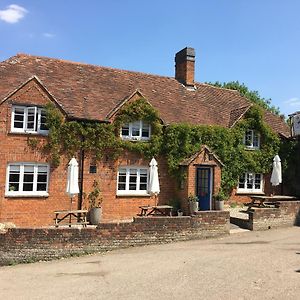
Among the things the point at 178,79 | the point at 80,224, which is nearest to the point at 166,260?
the point at 80,224

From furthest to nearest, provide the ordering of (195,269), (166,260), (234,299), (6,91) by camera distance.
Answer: (6,91) < (166,260) < (195,269) < (234,299)

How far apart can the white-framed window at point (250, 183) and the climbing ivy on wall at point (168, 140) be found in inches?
18.6

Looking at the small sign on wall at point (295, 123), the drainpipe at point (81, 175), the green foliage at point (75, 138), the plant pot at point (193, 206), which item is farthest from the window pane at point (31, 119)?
the small sign on wall at point (295, 123)

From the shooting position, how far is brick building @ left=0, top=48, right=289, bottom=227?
57.5 feet

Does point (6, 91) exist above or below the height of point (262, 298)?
above

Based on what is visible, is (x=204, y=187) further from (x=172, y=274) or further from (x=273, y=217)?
(x=172, y=274)

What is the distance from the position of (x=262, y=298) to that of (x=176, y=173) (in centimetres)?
1231

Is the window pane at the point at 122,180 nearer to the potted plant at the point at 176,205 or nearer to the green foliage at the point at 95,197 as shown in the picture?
the green foliage at the point at 95,197

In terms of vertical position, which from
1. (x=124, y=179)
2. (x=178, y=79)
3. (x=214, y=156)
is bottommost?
(x=124, y=179)

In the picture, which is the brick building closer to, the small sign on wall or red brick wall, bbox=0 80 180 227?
red brick wall, bbox=0 80 180 227

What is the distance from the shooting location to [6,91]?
17.9 metres

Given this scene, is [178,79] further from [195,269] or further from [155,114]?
[195,269]

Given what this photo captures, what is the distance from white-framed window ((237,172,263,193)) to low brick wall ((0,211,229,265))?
22.9 feet

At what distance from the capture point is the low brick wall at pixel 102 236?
13.3 metres
